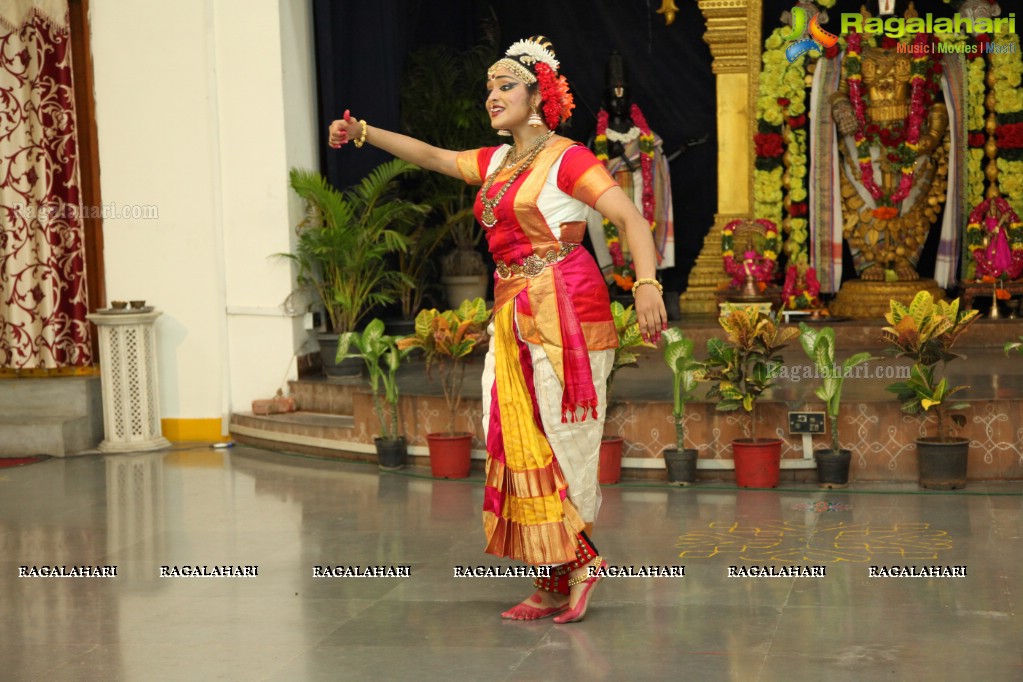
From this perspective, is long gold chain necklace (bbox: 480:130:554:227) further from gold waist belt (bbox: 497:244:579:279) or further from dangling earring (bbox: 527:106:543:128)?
gold waist belt (bbox: 497:244:579:279)

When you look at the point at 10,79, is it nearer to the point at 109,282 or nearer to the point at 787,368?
the point at 109,282

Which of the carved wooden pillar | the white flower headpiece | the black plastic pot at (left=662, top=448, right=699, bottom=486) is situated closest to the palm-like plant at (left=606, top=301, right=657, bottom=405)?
the black plastic pot at (left=662, top=448, right=699, bottom=486)

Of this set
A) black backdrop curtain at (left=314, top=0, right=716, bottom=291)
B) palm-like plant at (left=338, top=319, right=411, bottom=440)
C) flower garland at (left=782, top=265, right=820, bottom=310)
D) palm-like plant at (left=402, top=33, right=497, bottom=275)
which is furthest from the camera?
black backdrop curtain at (left=314, top=0, right=716, bottom=291)

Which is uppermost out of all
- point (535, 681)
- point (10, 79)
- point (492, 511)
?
point (10, 79)

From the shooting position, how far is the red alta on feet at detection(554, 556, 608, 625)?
4.05 meters

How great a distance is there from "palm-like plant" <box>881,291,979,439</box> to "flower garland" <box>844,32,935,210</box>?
130 inches

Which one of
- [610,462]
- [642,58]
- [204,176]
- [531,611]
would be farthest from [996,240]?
[531,611]

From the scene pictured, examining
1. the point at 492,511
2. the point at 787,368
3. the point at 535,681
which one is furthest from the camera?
the point at 787,368

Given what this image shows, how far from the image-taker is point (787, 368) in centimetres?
756

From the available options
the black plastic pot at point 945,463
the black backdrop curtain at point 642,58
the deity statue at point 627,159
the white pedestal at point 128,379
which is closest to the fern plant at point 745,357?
the black plastic pot at point 945,463

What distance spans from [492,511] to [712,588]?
81 cm

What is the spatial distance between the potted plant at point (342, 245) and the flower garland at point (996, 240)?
3.61m

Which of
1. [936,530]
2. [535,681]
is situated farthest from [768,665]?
[936,530]

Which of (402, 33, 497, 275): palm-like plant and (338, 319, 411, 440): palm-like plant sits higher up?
(402, 33, 497, 275): palm-like plant
